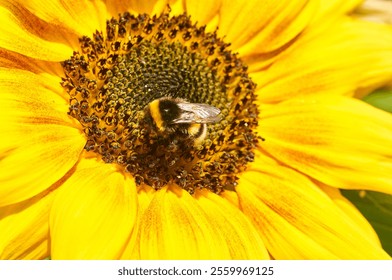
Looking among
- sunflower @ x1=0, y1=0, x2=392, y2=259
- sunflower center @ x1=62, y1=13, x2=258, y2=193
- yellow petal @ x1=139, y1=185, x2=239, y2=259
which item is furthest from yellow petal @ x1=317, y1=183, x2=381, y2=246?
yellow petal @ x1=139, y1=185, x2=239, y2=259

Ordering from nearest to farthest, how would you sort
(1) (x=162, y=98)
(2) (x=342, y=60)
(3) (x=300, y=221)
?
(1) (x=162, y=98) → (3) (x=300, y=221) → (2) (x=342, y=60)

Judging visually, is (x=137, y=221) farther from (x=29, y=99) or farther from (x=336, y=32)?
(x=336, y=32)

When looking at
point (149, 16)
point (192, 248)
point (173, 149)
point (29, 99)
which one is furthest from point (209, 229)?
point (149, 16)

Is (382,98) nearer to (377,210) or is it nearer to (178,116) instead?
(377,210)

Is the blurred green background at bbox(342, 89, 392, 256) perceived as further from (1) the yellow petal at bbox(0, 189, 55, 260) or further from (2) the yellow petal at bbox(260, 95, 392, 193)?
(1) the yellow petal at bbox(0, 189, 55, 260)

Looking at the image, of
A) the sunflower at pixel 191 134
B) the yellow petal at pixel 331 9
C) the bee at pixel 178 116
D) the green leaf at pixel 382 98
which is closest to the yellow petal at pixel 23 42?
the sunflower at pixel 191 134

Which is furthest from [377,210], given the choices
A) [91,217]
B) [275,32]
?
[91,217]

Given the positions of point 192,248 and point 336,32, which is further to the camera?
point 336,32
